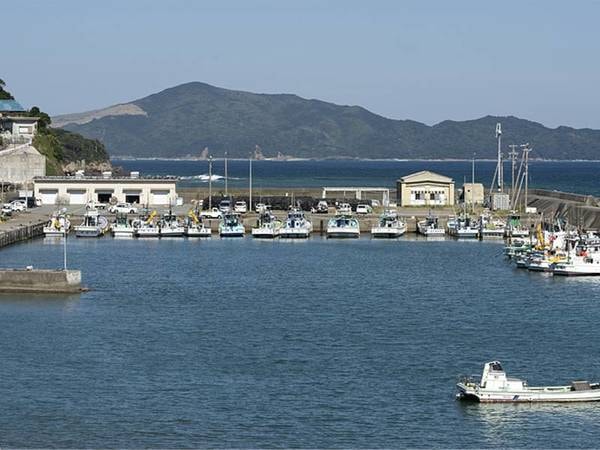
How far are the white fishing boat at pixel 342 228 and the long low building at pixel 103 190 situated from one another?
1443 centimetres

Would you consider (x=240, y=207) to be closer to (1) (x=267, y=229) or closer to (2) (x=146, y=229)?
(1) (x=267, y=229)

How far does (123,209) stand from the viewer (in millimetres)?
78875

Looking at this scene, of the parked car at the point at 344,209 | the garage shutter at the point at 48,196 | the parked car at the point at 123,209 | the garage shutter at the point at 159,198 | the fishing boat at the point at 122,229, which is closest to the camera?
the fishing boat at the point at 122,229

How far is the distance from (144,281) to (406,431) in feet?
83.0

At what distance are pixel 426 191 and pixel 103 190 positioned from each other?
2025cm

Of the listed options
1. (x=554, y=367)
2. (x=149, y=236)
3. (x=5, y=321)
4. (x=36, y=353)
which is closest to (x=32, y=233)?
(x=149, y=236)

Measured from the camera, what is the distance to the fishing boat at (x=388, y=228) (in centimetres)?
7288

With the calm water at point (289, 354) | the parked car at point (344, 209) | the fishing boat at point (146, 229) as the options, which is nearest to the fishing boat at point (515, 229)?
the parked car at point (344, 209)

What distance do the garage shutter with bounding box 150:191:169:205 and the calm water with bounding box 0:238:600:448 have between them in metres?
25.8

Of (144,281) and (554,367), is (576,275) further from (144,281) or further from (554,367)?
(554,367)

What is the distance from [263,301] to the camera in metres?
45.8

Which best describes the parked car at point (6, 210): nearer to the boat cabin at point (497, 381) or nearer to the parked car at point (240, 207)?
the parked car at point (240, 207)

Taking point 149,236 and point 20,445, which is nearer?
point 20,445

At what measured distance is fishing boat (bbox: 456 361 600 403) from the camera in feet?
97.2
